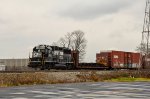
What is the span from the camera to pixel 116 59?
57.2 metres

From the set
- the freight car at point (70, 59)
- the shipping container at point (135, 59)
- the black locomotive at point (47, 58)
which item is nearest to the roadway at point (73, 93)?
the black locomotive at point (47, 58)

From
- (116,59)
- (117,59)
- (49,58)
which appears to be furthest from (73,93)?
(117,59)

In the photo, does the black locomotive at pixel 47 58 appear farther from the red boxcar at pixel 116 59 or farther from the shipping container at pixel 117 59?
the shipping container at pixel 117 59

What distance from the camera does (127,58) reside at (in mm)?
60125

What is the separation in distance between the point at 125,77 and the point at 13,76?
18003mm

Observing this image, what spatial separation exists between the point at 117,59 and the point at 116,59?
0.38 meters

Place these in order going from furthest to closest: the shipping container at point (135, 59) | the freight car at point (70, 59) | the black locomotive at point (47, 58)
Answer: the shipping container at point (135, 59) → the freight car at point (70, 59) → the black locomotive at point (47, 58)

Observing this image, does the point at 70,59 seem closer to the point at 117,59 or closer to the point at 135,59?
the point at 117,59

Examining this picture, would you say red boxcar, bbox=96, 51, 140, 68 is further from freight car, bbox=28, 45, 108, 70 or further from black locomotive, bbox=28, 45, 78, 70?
black locomotive, bbox=28, 45, 78, 70

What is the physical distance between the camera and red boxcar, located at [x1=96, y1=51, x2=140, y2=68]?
5675 cm

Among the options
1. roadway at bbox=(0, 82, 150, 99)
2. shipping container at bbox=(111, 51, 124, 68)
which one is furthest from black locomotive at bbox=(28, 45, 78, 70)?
roadway at bbox=(0, 82, 150, 99)

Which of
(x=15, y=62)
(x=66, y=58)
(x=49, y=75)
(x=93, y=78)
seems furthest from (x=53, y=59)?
(x=15, y=62)

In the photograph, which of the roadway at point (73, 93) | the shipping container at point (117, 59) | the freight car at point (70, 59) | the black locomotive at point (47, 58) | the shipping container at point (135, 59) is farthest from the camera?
the shipping container at point (135, 59)

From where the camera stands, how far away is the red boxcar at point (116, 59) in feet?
186
